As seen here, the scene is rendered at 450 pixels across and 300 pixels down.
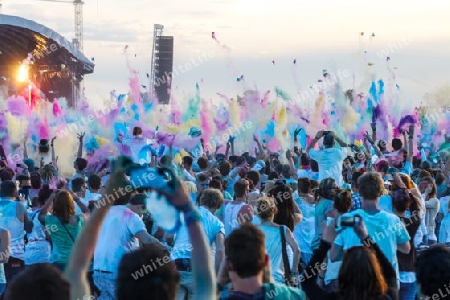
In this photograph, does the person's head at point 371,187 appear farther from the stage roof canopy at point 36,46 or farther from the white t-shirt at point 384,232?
the stage roof canopy at point 36,46

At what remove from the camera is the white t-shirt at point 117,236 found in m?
6.25

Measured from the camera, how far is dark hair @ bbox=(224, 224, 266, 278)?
3553 millimetres

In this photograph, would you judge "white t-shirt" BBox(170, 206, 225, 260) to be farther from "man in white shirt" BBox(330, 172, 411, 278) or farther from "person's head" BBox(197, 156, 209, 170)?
"person's head" BBox(197, 156, 209, 170)

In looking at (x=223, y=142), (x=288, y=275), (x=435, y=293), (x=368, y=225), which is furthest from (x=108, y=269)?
(x=223, y=142)

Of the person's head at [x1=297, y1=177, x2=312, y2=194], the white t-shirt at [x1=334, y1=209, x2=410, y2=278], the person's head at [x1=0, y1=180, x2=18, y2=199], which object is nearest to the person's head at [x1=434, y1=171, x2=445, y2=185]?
the person's head at [x1=297, y1=177, x2=312, y2=194]

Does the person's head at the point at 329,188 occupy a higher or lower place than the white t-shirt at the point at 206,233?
higher

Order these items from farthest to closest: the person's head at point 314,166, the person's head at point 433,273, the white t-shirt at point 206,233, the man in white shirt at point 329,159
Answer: the person's head at point 314,166 < the man in white shirt at point 329,159 < the white t-shirt at point 206,233 < the person's head at point 433,273

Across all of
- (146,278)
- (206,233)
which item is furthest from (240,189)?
(146,278)

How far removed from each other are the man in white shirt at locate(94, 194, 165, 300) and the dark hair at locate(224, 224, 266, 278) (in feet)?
8.68

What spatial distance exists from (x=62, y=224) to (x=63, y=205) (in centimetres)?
20

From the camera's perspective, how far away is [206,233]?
634cm

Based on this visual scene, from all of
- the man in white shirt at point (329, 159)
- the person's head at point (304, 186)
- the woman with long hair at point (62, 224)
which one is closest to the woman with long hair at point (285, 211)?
the person's head at point (304, 186)

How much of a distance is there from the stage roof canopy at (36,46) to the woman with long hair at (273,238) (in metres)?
22.0

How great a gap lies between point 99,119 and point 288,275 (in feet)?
57.5
